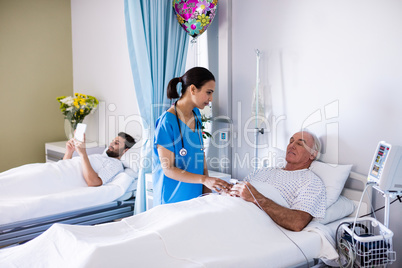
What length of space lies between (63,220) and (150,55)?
4.47ft

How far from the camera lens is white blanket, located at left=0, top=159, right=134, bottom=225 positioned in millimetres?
2463

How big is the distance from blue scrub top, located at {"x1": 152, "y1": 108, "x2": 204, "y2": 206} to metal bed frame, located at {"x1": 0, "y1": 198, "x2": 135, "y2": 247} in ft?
2.40

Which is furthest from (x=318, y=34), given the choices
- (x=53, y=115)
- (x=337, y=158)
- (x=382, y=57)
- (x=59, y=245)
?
(x=53, y=115)

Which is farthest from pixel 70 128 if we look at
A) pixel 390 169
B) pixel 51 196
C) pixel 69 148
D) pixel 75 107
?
pixel 390 169

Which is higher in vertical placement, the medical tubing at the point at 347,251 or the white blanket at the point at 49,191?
the white blanket at the point at 49,191

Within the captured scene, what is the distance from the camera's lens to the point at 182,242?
1605 millimetres

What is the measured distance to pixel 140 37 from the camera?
2.70 meters

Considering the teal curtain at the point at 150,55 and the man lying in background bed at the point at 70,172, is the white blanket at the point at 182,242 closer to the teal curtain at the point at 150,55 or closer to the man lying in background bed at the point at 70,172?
the teal curtain at the point at 150,55

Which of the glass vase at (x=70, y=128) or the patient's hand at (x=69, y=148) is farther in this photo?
the glass vase at (x=70, y=128)

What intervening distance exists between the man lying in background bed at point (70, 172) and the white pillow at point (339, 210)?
5.84 ft

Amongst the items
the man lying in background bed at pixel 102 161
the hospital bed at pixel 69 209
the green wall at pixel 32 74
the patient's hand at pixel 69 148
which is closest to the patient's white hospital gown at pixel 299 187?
the hospital bed at pixel 69 209

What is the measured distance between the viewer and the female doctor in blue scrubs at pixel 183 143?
2066mm

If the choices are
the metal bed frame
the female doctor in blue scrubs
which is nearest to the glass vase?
the metal bed frame

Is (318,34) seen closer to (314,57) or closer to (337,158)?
(314,57)
